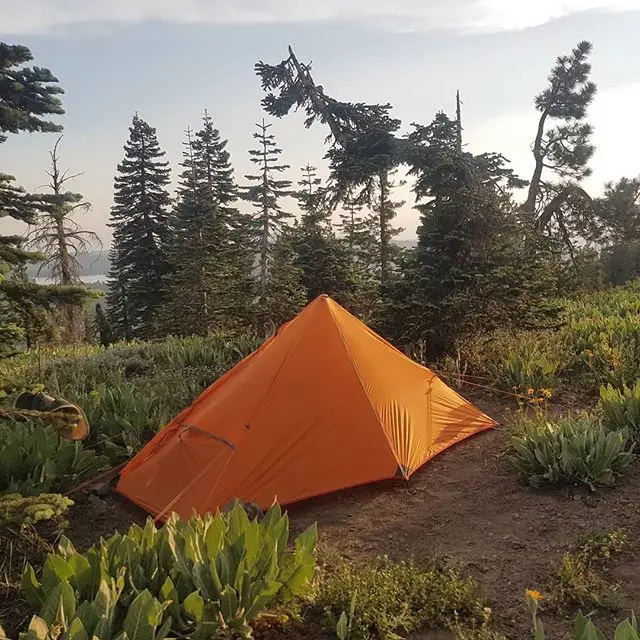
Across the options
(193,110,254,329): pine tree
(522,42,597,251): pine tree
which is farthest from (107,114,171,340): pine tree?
(522,42,597,251): pine tree

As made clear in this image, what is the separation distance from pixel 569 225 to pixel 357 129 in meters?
12.8

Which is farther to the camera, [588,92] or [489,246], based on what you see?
[588,92]

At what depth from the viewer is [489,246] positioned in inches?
355

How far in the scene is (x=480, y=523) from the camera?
447 centimetres

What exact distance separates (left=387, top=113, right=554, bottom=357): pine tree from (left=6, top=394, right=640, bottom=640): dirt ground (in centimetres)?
370

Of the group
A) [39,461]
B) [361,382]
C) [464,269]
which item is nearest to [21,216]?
[39,461]

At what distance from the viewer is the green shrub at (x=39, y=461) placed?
4938 millimetres

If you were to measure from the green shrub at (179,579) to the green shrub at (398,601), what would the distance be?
11.1 inches

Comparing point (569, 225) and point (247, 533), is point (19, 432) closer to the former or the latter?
point (247, 533)

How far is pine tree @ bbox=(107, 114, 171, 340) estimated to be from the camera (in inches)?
1268

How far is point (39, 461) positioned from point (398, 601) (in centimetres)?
348

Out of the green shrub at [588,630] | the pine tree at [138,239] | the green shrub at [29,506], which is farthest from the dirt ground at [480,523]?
the pine tree at [138,239]

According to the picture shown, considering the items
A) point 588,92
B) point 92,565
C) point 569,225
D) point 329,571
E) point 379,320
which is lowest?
point 329,571

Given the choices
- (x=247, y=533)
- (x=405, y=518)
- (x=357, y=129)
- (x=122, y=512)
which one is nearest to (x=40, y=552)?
(x=122, y=512)
